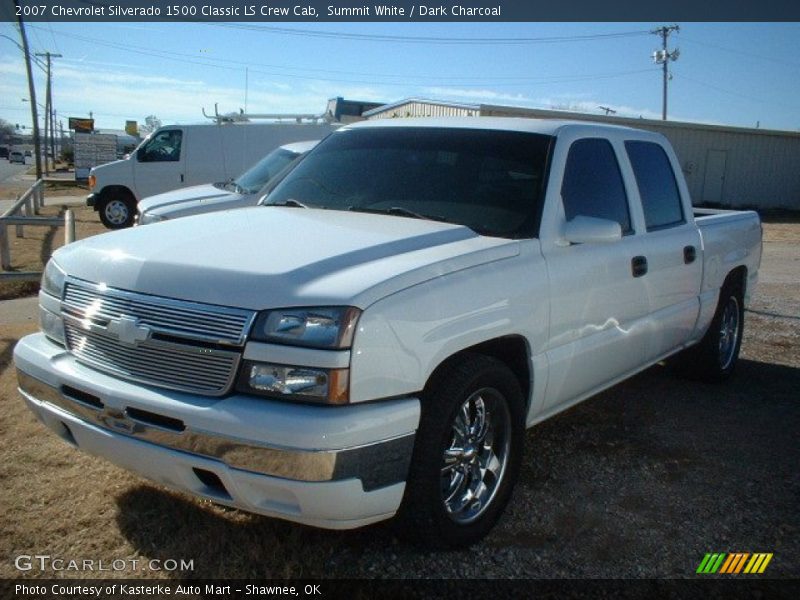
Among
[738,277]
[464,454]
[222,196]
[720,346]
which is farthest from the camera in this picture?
[222,196]

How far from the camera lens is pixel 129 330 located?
9.16ft

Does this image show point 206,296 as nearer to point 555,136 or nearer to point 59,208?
point 555,136

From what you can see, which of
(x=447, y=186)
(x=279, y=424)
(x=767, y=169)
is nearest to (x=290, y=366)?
(x=279, y=424)

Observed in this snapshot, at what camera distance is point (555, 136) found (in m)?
3.96

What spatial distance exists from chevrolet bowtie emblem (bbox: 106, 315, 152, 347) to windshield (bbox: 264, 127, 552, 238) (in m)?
1.52

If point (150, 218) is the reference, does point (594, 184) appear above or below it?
above

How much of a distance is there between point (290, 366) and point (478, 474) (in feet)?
3.97

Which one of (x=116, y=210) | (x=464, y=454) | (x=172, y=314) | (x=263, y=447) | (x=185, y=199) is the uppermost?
(x=172, y=314)

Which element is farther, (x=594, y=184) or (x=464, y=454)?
(x=594, y=184)

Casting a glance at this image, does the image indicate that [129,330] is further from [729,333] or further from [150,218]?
[150,218]

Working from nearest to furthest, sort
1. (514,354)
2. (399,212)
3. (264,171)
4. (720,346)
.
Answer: (514,354) → (399,212) → (720,346) → (264,171)

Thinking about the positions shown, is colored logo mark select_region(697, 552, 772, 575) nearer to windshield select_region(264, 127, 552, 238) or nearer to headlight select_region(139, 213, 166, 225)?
windshield select_region(264, 127, 552, 238)

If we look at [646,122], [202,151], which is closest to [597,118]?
[646,122]

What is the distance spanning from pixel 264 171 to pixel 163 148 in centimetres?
643
